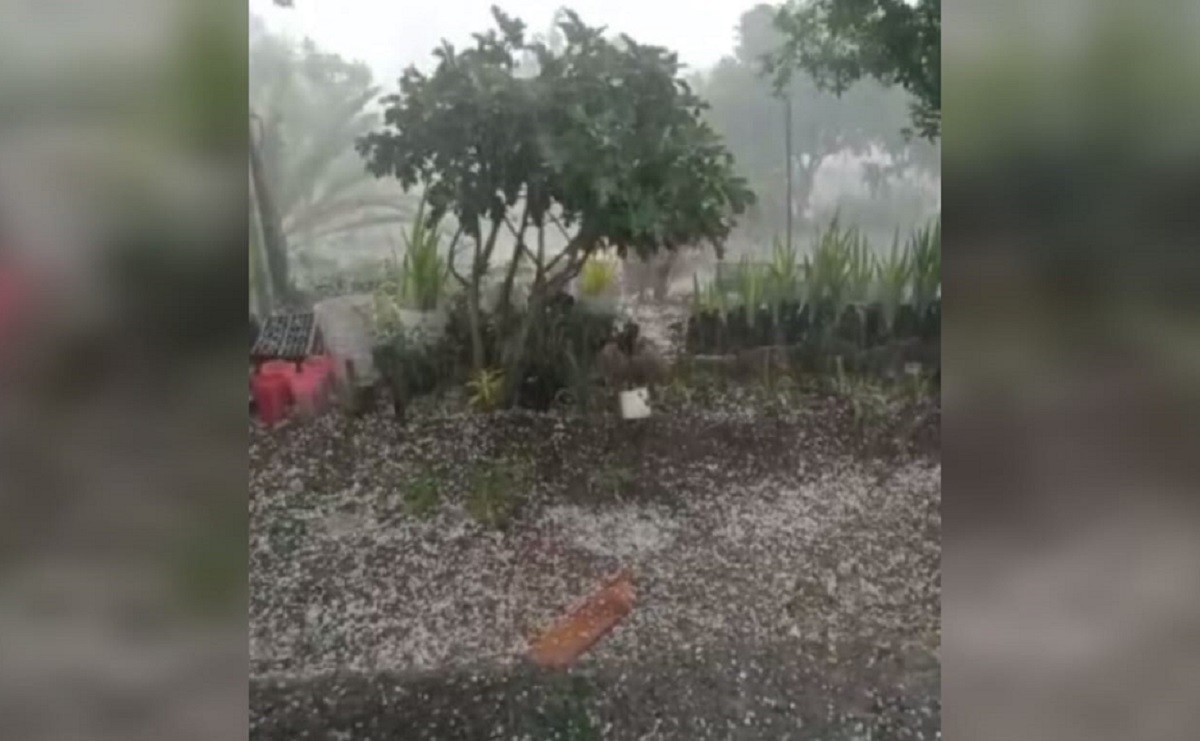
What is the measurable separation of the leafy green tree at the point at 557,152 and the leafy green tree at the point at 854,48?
5.8 inches

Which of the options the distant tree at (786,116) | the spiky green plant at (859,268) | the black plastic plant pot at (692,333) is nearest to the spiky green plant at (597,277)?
the black plastic plant pot at (692,333)

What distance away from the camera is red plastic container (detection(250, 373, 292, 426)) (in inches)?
46.4

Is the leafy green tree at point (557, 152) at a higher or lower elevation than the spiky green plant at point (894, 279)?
higher

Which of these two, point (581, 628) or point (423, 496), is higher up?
point (423, 496)

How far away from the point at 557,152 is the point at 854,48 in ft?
1.37

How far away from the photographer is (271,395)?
121 cm

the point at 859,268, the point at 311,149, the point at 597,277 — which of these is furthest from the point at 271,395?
the point at 859,268

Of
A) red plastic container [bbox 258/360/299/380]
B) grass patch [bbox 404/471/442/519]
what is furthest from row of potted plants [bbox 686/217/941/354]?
red plastic container [bbox 258/360/299/380]

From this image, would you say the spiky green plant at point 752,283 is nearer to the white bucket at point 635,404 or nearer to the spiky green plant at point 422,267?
the white bucket at point 635,404

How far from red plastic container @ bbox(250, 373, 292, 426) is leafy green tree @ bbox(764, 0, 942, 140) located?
755mm

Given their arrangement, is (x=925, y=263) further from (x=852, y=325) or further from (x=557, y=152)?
(x=557, y=152)

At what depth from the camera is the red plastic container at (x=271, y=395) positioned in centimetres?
118

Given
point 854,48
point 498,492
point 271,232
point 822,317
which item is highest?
point 854,48

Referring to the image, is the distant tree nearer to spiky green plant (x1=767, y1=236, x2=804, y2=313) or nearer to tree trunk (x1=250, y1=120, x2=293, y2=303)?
spiky green plant (x1=767, y1=236, x2=804, y2=313)
